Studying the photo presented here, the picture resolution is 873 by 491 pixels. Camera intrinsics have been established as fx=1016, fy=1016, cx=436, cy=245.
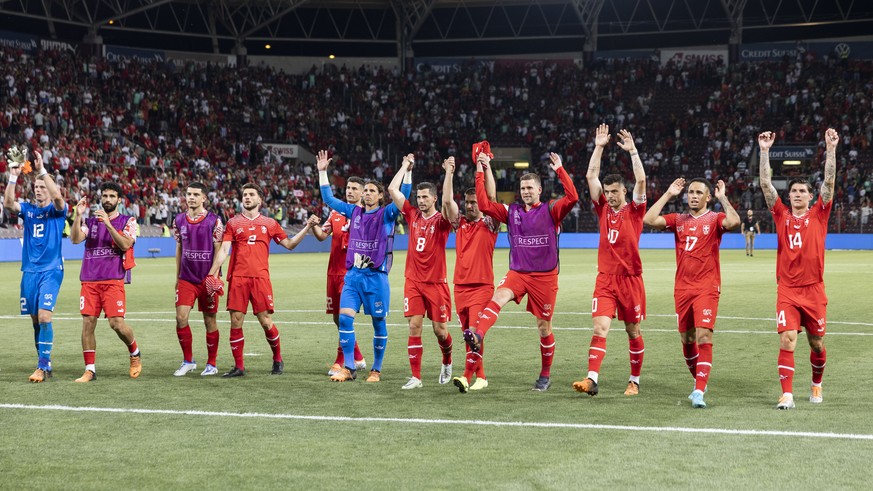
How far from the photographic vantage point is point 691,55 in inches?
2346

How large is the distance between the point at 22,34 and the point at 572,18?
31034 mm

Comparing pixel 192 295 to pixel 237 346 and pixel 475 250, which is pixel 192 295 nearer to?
pixel 237 346

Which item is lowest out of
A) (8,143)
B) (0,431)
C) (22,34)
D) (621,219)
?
(0,431)

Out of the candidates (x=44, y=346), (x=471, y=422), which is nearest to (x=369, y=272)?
(x=471, y=422)

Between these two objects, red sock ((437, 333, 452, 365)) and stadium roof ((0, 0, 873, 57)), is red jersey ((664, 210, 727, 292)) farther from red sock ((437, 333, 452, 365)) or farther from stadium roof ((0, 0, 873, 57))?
stadium roof ((0, 0, 873, 57))

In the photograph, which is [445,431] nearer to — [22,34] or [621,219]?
[621,219]

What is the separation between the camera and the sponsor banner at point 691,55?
59.2 meters

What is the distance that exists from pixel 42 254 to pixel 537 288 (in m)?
5.28

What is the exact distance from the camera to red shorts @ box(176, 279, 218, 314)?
11031mm

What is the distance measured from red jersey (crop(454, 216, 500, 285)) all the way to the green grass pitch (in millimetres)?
1106

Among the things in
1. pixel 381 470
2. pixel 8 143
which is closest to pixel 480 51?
pixel 8 143

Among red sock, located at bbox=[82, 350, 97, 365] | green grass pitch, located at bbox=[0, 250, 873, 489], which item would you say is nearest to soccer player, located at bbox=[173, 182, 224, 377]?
green grass pitch, located at bbox=[0, 250, 873, 489]

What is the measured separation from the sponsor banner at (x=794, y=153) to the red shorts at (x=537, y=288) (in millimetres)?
45223

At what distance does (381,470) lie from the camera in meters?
6.47
